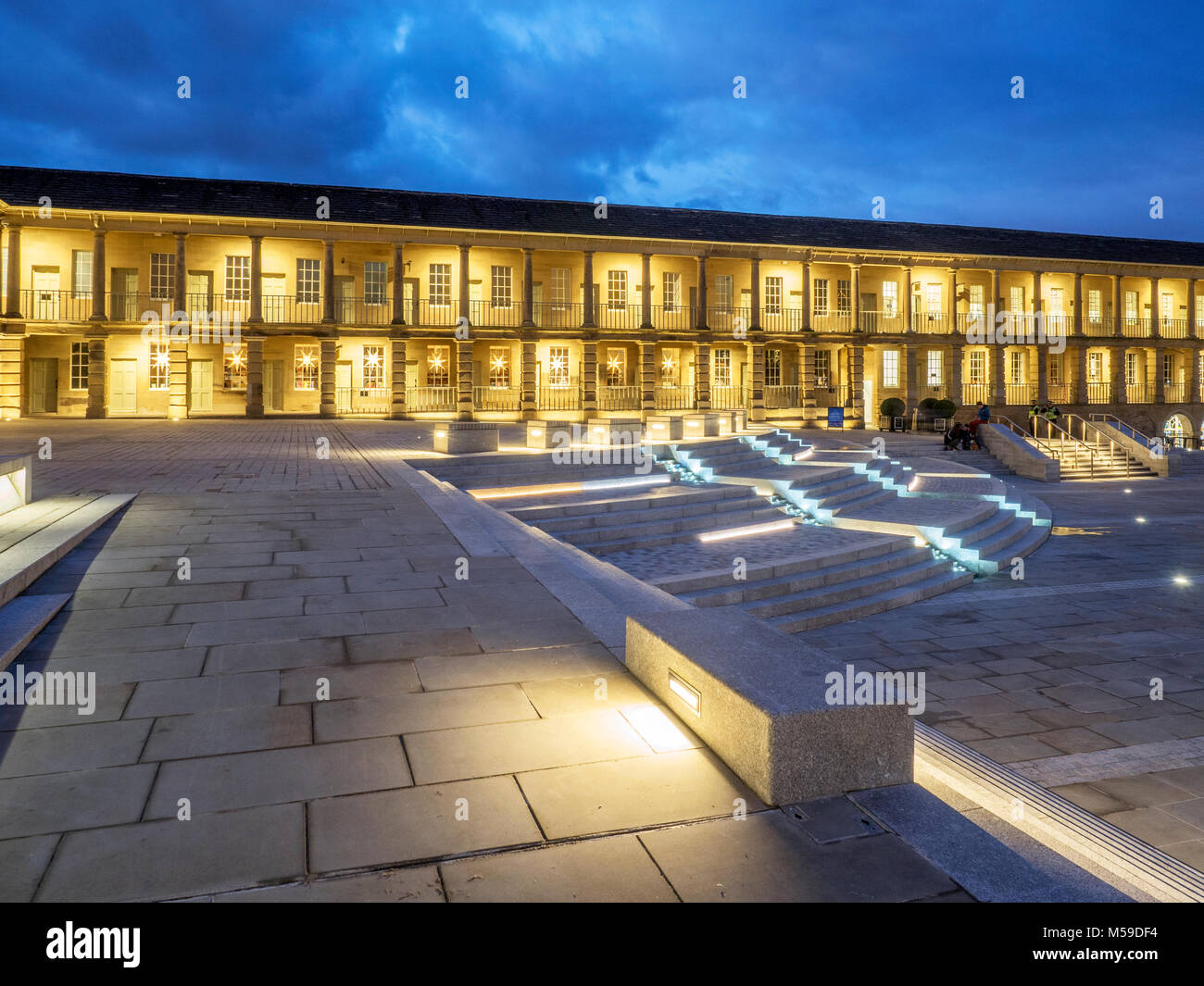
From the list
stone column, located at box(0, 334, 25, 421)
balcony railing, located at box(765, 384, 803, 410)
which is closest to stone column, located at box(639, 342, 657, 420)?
balcony railing, located at box(765, 384, 803, 410)

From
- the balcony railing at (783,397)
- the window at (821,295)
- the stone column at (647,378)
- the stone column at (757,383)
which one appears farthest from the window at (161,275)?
the window at (821,295)

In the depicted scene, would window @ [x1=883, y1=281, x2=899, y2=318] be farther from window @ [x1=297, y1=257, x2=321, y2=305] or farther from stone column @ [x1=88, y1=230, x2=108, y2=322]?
stone column @ [x1=88, y1=230, x2=108, y2=322]

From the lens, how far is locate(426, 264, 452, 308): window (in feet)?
101

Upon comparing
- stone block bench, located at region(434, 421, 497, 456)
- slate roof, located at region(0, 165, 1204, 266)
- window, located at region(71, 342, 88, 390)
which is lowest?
stone block bench, located at region(434, 421, 497, 456)

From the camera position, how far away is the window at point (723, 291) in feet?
112

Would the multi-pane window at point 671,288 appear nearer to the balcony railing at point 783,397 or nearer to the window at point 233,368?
the balcony railing at point 783,397

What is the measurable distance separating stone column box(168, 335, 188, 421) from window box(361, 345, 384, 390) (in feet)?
19.2

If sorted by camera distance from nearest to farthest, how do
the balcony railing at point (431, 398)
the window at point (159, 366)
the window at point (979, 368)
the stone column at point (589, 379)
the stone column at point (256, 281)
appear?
the stone column at point (256, 281) → the window at point (159, 366) → the balcony railing at point (431, 398) → the stone column at point (589, 379) → the window at point (979, 368)

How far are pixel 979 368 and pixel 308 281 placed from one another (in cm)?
2882

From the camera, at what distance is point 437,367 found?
31.1m

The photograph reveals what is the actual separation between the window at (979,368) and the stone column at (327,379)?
90.2ft
